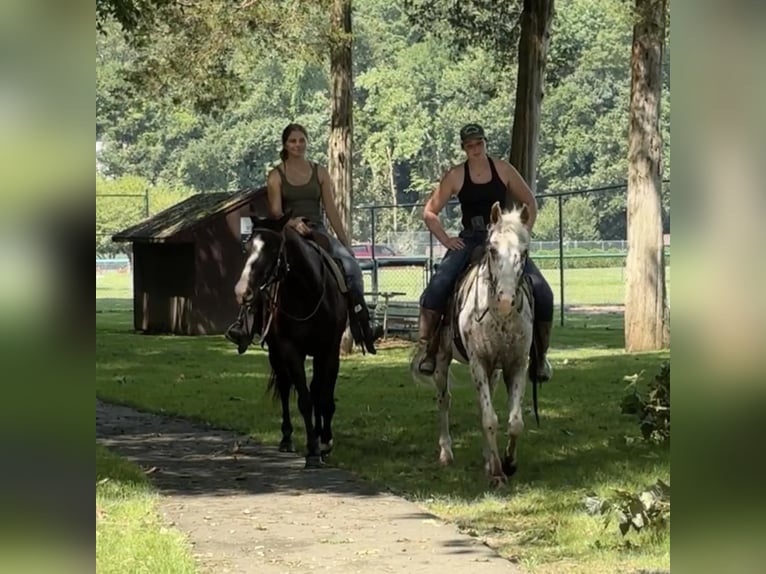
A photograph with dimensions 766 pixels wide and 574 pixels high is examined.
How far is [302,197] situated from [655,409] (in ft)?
11.3

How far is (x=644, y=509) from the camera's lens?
6.74 metres

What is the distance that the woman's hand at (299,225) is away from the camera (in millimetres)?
10219

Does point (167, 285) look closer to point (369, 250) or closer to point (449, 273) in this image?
point (369, 250)

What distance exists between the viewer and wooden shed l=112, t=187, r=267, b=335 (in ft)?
99.3

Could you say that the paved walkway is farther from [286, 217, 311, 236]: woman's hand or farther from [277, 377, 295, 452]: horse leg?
[286, 217, 311, 236]: woman's hand

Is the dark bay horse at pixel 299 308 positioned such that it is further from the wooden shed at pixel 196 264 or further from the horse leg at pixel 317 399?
the wooden shed at pixel 196 264

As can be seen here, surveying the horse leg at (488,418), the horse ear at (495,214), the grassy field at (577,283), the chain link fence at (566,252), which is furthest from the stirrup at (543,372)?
the grassy field at (577,283)

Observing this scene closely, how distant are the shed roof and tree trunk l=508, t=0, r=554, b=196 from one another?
1328 centimetres

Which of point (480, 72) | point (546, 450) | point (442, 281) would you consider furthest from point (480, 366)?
point (480, 72)

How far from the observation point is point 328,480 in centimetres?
979

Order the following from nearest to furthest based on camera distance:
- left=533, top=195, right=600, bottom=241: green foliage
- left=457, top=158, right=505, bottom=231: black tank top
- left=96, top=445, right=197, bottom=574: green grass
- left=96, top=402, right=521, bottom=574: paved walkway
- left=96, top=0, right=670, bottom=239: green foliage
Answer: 1. left=96, top=445, right=197, bottom=574: green grass
2. left=96, top=402, right=521, bottom=574: paved walkway
3. left=457, top=158, right=505, bottom=231: black tank top
4. left=533, top=195, right=600, bottom=241: green foliage
5. left=96, top=0, right=670, bottom=239: green foliage

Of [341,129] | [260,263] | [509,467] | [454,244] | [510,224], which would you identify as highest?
[341,129]

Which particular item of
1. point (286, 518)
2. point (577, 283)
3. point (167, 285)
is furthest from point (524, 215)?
point (577, 283)

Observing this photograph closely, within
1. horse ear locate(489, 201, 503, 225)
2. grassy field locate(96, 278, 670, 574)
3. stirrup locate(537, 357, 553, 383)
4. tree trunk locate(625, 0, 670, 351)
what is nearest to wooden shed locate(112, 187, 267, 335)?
grassy field locate(96, 278, 670, 574)
